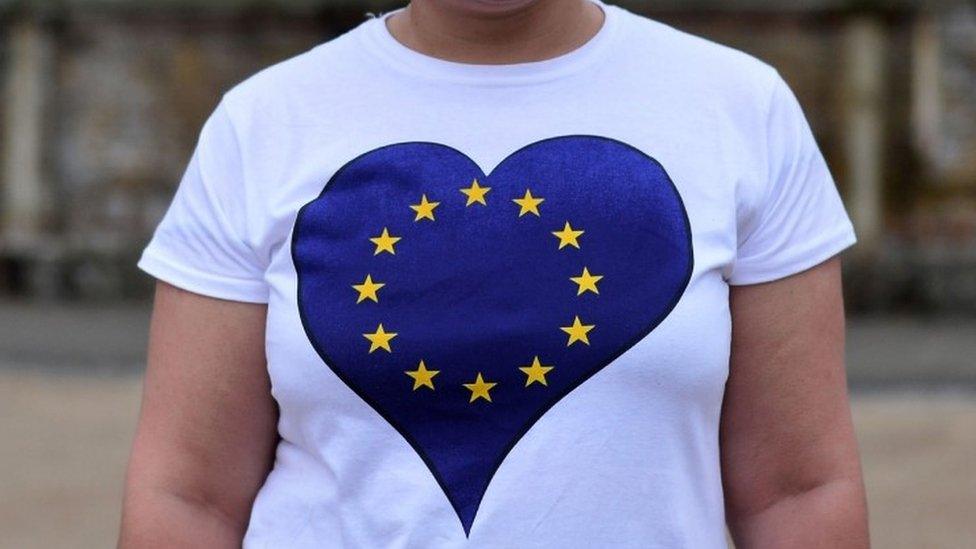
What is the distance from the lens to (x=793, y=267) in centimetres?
209

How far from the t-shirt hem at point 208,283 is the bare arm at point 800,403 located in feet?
1.64

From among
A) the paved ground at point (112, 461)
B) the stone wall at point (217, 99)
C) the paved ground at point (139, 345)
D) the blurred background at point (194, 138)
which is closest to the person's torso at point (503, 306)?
the paved ground at point (112, 461)

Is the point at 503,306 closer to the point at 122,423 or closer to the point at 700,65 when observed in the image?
the point at 700,65

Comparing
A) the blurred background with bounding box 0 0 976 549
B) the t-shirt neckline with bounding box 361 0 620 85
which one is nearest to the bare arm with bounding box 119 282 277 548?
the t-shirt neckline with bounding box 361 0 620 85

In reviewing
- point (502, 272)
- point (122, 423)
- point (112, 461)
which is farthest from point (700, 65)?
point (122, 423)

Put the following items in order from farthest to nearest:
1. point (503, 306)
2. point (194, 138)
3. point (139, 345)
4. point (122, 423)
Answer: point (194, 138) → point (139, 345) → point (122, 423) → point (503, 306)

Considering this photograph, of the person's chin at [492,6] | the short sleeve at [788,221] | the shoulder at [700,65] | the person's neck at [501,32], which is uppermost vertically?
the person's chin at [492,6]

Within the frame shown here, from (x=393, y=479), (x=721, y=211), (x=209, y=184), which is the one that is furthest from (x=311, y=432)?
(x=721, y=211)

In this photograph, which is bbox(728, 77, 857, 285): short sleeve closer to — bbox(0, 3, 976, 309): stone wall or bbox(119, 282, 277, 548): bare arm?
bbox(119, 282, 277, 548): bare arm

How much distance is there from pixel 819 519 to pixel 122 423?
25.9 feet

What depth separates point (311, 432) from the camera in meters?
2.09

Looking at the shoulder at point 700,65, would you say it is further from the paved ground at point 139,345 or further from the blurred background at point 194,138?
the paved ground at point 139,345

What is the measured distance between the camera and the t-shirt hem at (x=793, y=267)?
209 centimetres

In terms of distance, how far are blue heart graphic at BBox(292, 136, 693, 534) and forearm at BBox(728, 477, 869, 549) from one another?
26cm
